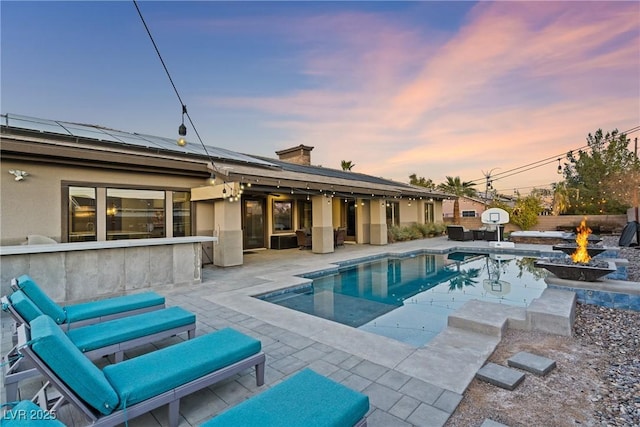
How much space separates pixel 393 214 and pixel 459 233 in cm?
407

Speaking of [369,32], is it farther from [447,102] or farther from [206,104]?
[206,104]

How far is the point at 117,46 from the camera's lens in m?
7.50

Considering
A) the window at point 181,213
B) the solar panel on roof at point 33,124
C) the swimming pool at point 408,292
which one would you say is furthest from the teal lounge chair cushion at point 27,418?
the solar panel on roof at point 33,124

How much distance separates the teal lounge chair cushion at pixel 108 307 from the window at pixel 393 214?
15772mm

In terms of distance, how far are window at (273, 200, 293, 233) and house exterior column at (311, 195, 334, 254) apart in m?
3.06

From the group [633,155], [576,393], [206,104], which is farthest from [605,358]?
[633,155]

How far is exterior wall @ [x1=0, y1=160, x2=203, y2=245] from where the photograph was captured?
7227mm

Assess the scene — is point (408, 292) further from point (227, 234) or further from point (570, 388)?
point (227, 234)

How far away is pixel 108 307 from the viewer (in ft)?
13.9

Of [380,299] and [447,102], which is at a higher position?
[447,102]

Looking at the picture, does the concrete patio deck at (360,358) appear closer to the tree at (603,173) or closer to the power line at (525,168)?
the tree at (603,173)

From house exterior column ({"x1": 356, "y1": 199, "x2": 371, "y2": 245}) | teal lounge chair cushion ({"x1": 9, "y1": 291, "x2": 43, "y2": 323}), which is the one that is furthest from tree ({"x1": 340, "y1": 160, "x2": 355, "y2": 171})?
teal lounge chair cushion ({"x1": 9, "y1": 291, "x2": 43, "y2": 323})

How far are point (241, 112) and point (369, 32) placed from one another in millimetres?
6573

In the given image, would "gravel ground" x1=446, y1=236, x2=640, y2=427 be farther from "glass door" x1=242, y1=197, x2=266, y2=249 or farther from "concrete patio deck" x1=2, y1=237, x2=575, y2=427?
"glass door" x1=242, y1=197, x2=266, y2=249
